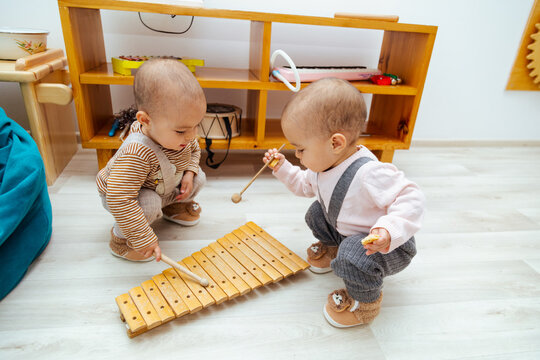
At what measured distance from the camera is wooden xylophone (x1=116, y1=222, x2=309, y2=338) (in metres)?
0.80

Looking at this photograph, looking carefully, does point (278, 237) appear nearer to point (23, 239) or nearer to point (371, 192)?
point (371, 192)

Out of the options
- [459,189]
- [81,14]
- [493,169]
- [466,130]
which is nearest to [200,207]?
[81,14]

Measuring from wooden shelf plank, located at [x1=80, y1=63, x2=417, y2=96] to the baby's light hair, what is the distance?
0.50 metres

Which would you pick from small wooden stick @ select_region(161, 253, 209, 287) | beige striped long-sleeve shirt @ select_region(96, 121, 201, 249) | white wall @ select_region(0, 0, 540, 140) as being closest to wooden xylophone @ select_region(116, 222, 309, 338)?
small wooden stick @ select_region(161, 253, 209, 287)

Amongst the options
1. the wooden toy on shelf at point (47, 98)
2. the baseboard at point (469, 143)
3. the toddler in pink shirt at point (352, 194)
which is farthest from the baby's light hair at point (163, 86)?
the baseboard at point (469, 143)

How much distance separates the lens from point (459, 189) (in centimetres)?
158

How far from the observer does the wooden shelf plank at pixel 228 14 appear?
1.18 m

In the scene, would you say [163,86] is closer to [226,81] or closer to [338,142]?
[338,142]

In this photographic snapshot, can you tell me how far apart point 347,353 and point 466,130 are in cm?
175

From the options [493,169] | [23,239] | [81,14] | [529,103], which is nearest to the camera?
[23,239]

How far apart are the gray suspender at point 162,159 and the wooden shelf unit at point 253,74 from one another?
0.46 m

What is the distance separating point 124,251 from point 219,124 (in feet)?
2.09

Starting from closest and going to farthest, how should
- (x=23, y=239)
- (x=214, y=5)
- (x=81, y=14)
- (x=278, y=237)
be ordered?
1. (x=23, y=239)
2. (x=278, y=237)
3. (x=81, y=14)
4. (x=214, y=5)

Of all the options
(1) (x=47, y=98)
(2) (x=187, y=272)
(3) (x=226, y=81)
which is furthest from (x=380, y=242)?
(1) (x=47, y=98)
